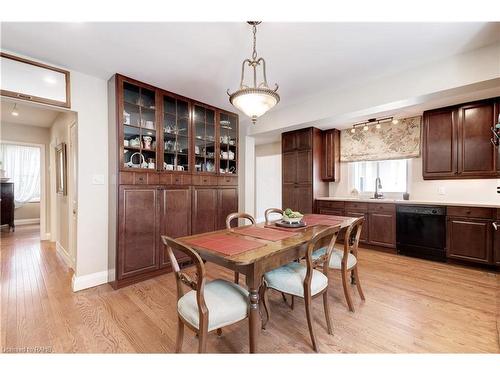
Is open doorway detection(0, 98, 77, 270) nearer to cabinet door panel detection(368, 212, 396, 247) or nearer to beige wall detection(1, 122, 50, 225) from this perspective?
beige wall detection(1, 122, 50, 225)

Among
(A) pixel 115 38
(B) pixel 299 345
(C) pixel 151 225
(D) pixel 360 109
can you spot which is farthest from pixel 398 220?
(A) pixel 115 38

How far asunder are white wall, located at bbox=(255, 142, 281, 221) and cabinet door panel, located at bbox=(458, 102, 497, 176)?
3594 millimetres

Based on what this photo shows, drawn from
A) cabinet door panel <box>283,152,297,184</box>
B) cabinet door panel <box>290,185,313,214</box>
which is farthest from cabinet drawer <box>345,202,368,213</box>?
cabinet door panel <box>283,152,297,184</box>

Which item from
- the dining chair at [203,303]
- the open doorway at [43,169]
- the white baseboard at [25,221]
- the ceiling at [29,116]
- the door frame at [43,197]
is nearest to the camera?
the dining chair at [203,303]

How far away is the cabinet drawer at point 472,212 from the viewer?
288cm

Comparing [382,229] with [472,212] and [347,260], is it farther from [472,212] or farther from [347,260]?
[347,260]

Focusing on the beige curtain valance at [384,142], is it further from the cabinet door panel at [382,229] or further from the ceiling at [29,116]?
the ceiling at [29,116]

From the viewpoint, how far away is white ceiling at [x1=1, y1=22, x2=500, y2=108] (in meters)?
1.94

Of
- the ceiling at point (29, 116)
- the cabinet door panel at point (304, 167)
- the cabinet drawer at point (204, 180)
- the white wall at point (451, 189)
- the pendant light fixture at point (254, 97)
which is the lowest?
the white wall at point (451, 189)

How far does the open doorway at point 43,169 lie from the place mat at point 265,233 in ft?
6.86

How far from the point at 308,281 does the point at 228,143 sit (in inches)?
115

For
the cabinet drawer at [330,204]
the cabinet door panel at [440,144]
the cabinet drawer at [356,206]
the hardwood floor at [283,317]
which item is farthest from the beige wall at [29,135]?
the cabinet door panel at [440,144]

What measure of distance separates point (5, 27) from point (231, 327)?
3095 millimetres

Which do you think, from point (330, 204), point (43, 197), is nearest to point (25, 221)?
point (43, 197)
